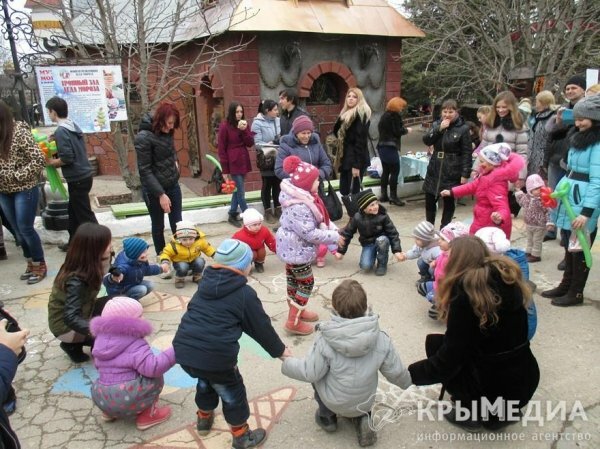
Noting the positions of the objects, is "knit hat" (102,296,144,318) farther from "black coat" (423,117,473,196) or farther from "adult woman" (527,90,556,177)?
"adult woman" (527,90,556,177)

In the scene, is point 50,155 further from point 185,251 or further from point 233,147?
point 233,147

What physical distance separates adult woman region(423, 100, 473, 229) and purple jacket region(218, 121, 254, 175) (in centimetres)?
244

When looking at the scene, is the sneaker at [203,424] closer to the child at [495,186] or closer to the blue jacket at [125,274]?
the blue jacket at [125,274]

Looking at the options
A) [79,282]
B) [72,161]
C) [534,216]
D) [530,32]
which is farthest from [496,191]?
[530,32]

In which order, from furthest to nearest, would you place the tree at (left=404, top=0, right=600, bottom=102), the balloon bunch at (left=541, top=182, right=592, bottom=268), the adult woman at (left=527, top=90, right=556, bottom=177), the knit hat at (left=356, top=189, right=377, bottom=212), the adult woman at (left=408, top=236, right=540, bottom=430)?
the tree at (left=404, top=0, right=600, bottom=102) < the adult woman at (left=527, top=90, right=556, bottom=177) < the knit hat at (left=356, top=189, right=377, bottom=212) < the balloon bunch at (left=541, top=182, right=592, bottom=268) < the adult woman at (left=408, top=236, right=540, bottom=430)

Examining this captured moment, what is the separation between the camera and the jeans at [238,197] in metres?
6.67

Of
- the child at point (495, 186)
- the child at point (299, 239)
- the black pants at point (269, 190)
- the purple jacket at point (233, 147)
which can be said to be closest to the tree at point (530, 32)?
the black pants at point (269, 190)

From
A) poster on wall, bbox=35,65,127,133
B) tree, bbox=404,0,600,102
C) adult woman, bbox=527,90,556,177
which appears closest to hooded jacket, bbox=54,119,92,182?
poster on wall, bbox=35,65,127,133

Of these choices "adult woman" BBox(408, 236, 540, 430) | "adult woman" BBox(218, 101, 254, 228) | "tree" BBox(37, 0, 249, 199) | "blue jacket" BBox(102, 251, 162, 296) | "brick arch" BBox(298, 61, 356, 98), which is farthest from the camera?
"brick arch" BBox(298, 61, 356, 98)

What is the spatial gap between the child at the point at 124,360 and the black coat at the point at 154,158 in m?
2.40

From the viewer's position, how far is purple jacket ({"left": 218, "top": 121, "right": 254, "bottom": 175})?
6473 mm

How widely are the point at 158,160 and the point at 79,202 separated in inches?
40.9

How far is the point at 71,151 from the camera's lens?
4973mm

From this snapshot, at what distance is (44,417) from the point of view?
120 inches
